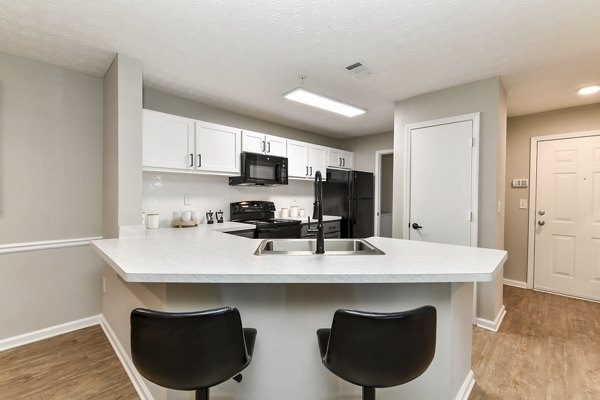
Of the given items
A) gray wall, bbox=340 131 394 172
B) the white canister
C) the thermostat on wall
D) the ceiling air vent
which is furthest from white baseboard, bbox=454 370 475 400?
gray wall, bbox=340 131 394 172

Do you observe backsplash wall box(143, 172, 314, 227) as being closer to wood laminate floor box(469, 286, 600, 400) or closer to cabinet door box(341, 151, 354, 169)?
A: cabinet door box(341, 151, 354, 169)

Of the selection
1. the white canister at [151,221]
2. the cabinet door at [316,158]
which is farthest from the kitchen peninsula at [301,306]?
the cabinet door at [316,158]

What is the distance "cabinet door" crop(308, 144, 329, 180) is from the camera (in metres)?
4.53

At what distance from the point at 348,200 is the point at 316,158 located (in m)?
0.90

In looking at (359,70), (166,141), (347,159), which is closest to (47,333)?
(166,141)

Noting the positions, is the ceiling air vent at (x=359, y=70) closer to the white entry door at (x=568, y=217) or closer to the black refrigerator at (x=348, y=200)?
the black refrigerator at (x=348, y=200)

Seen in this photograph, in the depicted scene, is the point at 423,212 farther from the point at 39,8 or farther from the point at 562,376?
the point at 39,8

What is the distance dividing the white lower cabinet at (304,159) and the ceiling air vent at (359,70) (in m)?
1.71

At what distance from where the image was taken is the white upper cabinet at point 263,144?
3633 mm

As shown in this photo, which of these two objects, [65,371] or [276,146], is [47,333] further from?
[276,146]

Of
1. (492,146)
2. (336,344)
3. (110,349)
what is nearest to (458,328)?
(336,344)

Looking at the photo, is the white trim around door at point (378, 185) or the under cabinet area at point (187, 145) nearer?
the under cabinet area at point (187, 145)

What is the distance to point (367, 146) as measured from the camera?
533cm

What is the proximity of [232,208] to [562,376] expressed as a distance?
142 inches
